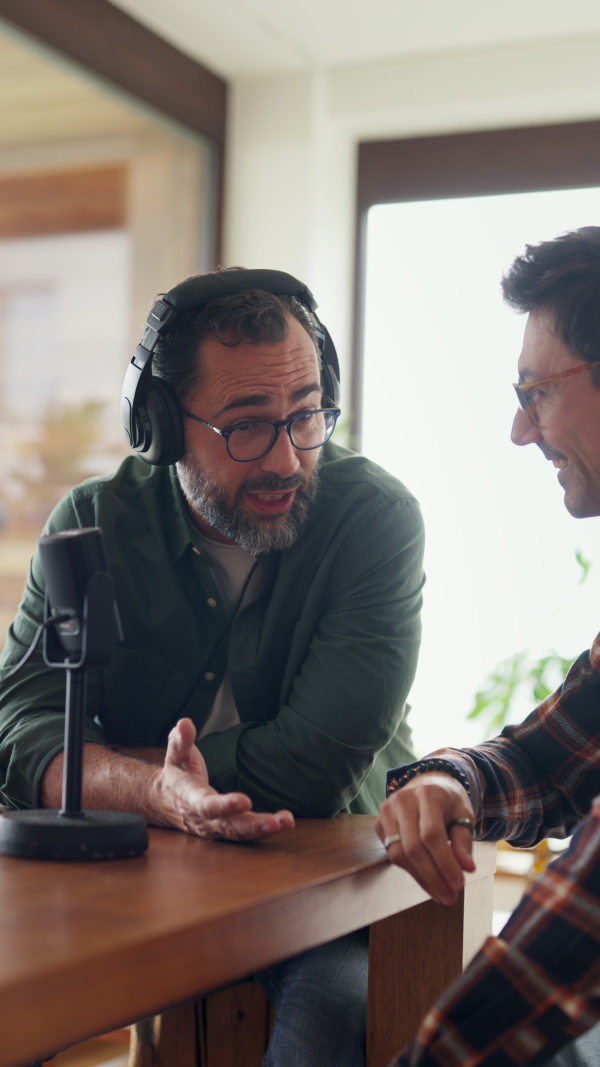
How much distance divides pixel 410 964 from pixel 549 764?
289mm

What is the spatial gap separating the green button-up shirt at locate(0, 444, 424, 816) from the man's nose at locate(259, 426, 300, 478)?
0.31 ft

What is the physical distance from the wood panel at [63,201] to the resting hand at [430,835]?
2.03 metres

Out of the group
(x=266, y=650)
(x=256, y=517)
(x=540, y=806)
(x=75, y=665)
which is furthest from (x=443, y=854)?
(x=256, y=517)

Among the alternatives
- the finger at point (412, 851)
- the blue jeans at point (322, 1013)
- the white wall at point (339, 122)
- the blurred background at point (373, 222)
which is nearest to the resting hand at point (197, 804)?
the finger at point (412, 851)

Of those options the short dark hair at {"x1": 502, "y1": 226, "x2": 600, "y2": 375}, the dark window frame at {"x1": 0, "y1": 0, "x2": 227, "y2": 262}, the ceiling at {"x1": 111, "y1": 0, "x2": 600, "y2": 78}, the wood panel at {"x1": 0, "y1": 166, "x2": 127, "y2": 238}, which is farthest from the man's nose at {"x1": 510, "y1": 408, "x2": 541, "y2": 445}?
the ceiling at {"x1": 111, "y1": 0, "x2": 600, "y2": 78}

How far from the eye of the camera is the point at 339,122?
11.2 feet

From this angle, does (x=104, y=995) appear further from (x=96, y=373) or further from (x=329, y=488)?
(x=96, y=373)

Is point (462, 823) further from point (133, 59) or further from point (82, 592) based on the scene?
point (133, 59)

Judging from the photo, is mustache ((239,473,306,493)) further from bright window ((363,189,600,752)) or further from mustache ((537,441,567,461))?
bright window ((363,189,600,752))

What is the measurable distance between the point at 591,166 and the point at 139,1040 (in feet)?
9.40

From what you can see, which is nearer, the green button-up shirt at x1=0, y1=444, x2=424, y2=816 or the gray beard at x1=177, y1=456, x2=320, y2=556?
the green button-up shirt at x1=0, y1=444, x2=424, y2=816

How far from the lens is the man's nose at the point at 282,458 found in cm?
146

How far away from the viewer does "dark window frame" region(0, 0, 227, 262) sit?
2.64m

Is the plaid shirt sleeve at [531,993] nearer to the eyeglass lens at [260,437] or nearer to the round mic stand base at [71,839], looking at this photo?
the round mic stand base at [71,839]
